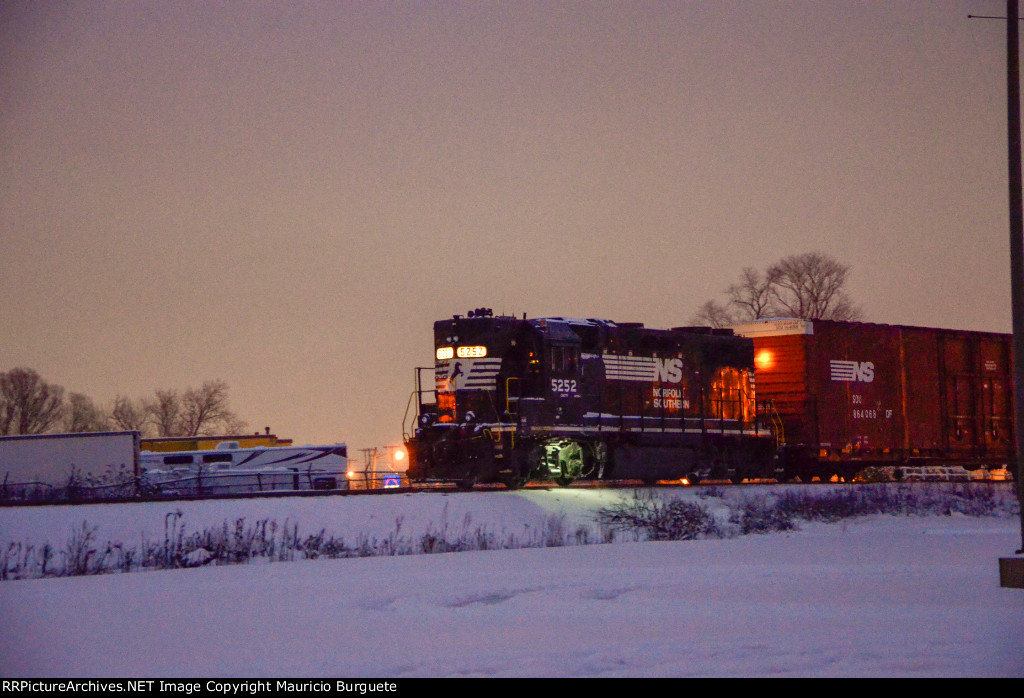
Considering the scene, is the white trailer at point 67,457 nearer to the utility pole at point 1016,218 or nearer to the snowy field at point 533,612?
the snowy field at point 533,612

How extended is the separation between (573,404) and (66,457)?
890 inches

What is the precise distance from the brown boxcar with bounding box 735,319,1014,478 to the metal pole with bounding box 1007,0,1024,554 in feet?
54.9

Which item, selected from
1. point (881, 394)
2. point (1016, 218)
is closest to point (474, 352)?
point (881, 394)

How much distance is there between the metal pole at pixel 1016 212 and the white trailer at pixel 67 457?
3079cm

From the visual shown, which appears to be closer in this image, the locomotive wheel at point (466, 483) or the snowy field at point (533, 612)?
the snowy field at point (533, 612)

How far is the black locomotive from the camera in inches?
972

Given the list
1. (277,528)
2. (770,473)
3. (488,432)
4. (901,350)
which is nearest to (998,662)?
(277,528)

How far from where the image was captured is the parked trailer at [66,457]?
39062 mm

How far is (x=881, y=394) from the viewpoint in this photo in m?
31.5

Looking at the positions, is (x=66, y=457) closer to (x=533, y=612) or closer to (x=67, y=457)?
(x=67, y=457)

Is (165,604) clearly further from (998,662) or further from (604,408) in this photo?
(604,408)

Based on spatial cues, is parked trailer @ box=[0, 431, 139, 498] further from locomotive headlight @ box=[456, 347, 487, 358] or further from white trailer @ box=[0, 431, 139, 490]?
locomotive headlight @ box=[456, 347, 487, 358]

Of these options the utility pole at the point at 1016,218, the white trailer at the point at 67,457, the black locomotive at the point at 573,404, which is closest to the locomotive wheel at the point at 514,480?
the black locomotive at the point at 573,404

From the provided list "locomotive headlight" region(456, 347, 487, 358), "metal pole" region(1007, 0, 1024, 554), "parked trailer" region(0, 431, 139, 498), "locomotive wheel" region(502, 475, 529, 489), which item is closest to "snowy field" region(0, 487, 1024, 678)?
"metal pole" region(1007, 0, 1024, 554)
